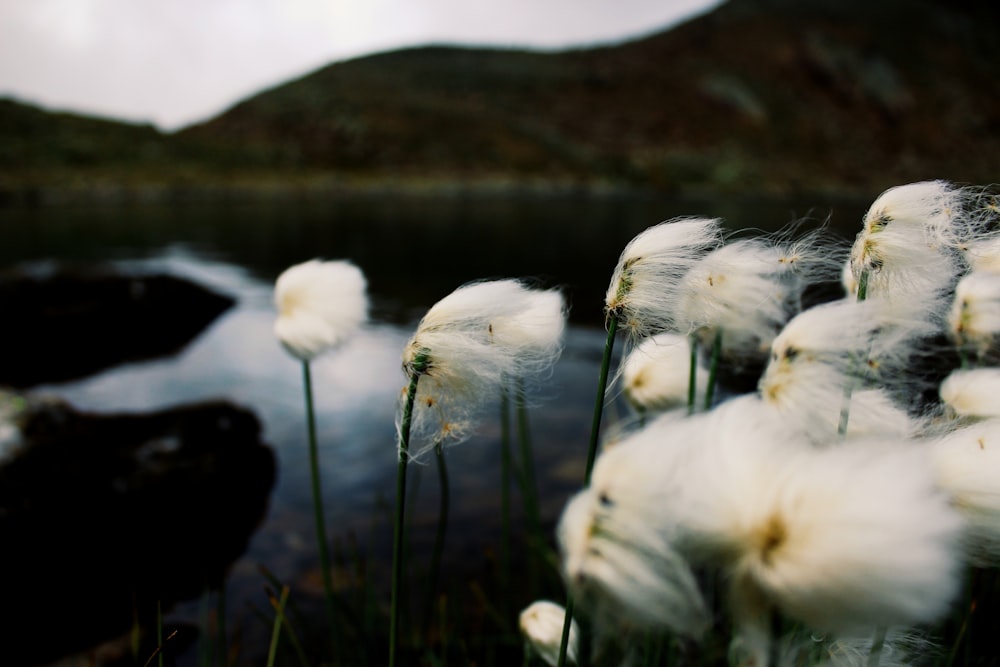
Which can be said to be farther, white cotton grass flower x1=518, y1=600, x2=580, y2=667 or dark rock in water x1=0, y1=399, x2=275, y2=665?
dark rock in water x1=0, y1=399, x2=275, y2=665

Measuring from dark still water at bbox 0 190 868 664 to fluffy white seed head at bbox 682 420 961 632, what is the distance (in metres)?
0.62

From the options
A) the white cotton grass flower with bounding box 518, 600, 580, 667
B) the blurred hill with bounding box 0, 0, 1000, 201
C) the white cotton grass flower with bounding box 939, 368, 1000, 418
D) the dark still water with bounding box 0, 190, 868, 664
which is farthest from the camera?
the blurred hill with bounding box 0, 0, 1000, 201

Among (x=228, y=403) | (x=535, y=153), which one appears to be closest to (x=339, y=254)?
(x=228, y=403)

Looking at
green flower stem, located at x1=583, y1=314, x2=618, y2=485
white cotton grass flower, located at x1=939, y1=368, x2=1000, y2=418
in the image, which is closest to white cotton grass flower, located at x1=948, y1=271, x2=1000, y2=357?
white cotton grass flower, located at x1=939, y1=368, x2=1000, y2=418

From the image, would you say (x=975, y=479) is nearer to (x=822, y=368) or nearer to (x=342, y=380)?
(x=822, y=368)

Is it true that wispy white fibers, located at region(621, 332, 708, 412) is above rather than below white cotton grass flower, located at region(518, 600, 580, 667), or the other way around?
above

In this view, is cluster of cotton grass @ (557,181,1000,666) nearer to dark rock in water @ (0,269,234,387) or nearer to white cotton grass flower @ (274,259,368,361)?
white cotton grass flower @ (274,259,368,361)

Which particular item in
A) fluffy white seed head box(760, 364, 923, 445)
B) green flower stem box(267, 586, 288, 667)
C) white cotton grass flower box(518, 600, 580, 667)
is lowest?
green flower stem box(267, 586, 288, 667)

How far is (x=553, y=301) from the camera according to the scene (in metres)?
1.25

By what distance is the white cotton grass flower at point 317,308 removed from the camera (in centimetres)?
186

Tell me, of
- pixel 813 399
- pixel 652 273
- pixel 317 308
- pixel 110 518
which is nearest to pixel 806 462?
pixel 813 399

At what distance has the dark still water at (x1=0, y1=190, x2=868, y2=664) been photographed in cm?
446

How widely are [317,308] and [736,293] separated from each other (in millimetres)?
1175

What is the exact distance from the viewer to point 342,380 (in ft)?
28.7
